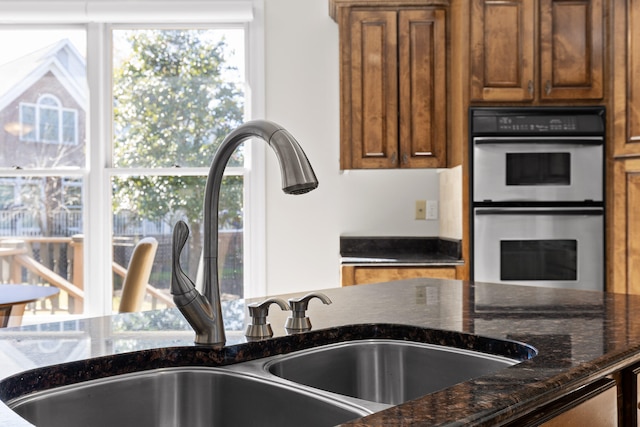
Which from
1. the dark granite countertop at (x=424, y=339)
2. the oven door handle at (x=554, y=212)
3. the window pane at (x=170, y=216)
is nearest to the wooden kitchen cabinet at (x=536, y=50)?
the oven door handle at (x=554, y=212)

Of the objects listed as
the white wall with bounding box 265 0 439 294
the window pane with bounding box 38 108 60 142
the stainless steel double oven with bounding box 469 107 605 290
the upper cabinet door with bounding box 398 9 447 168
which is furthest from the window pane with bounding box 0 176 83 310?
the stainless steel double oven with bounding box 469 107 605 290

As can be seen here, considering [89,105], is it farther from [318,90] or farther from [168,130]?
[318,90]

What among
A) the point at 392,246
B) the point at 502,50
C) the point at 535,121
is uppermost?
the point at 502,50

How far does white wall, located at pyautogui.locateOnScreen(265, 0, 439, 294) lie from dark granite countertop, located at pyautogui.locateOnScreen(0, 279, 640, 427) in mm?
2202

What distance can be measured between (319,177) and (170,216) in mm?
948

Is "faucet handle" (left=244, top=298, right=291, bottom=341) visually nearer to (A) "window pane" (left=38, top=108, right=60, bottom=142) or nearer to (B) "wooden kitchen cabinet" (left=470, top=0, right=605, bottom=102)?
(B) "wooden kitchen cabinet" (left=470, top=0, right=605, bottom=102)

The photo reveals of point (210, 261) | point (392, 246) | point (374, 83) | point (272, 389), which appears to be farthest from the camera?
point (392, 246)

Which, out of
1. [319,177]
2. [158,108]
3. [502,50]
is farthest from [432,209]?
[158,108]

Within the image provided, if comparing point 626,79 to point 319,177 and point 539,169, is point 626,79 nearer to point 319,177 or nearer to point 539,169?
point 539,169

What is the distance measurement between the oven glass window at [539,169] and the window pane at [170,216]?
1.64m

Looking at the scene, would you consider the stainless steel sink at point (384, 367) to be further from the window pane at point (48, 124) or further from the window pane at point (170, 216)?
the window pane at point (48, 124)

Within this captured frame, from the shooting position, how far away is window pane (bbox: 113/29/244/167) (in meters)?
4.07

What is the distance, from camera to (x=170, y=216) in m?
4.07

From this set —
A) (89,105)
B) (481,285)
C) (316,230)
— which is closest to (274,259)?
(316,230)
